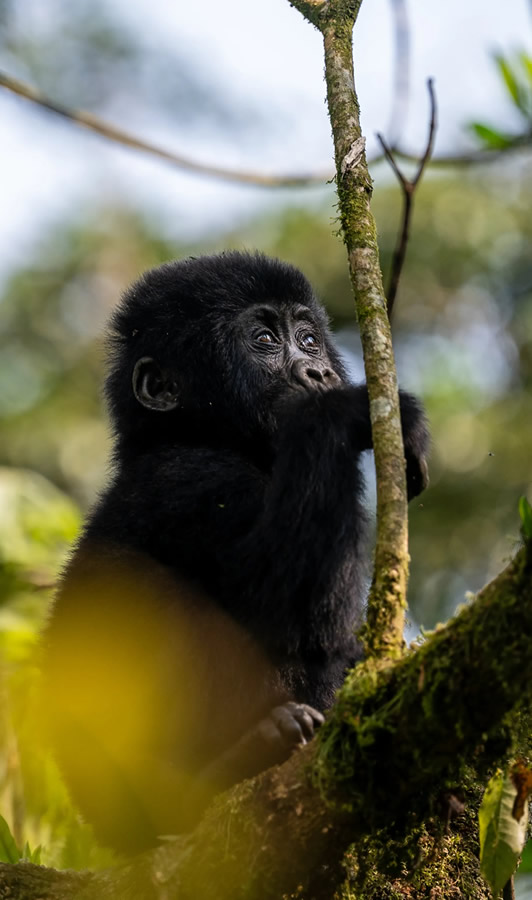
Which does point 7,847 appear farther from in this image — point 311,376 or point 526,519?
point 526,519

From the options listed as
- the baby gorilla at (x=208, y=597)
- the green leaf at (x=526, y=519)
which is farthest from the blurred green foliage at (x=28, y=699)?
the green leaf at (x=526, y=519)

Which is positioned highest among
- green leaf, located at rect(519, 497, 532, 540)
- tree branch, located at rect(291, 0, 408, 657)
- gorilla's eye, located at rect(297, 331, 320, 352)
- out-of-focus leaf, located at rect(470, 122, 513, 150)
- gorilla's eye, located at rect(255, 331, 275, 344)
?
out-of-focus leaf, located at rect(470, 122, 513, 150)

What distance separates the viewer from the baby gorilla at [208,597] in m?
4.24

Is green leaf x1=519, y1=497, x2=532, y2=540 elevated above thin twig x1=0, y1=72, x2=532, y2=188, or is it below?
below

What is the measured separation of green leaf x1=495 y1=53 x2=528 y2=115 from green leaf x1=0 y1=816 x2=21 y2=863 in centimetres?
499

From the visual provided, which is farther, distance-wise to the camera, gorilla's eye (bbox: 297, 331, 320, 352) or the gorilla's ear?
gorilla's eye (bbox: 297, 331, 320, 352)

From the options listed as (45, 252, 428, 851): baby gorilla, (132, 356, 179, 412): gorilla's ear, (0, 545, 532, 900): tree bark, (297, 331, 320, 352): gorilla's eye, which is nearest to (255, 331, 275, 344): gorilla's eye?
(297, 331, 320, 352): gorilla's eye

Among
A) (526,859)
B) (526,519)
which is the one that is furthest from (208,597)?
(526,519)

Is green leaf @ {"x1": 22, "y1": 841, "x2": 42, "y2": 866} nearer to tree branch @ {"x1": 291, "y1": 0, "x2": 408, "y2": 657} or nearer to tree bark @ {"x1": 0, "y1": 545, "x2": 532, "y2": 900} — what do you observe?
tree bark @ {"x1": 0, "y1": 545, "x2": 532, "y2": 900}

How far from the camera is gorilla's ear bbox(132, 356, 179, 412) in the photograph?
5316 mm

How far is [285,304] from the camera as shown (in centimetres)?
583

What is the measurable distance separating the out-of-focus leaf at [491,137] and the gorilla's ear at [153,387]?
2558 mm

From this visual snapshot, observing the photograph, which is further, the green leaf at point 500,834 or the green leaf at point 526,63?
the green leaf at point 526,63

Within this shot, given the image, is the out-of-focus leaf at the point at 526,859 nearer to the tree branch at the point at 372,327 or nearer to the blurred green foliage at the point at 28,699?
the tree branch at the point at 372,327
